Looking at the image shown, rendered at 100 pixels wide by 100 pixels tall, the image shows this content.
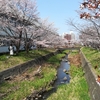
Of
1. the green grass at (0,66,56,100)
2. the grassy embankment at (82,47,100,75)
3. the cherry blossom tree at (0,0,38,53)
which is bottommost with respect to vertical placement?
the green grass at (0,66,56,100)

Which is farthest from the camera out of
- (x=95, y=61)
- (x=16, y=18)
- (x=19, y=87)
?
(x=16, y=18)

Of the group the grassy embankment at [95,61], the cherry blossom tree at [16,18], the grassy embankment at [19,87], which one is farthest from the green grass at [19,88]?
the cherry blossom tree at [16,18]

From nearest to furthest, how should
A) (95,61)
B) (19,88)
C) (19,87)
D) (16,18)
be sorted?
(19,88) < (19,87) < (95,61) < (16,18)

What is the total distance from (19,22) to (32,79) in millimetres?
9508

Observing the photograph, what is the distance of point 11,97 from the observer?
10398mm

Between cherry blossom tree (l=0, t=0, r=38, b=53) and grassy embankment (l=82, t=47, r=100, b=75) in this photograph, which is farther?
cherry blossom tree (l=0, t=0, r=38, b=53)

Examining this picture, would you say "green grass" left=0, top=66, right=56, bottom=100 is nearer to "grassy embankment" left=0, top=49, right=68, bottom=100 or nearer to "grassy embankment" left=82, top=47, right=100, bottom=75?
"grassy embankment" left=0, top=49, right=68, bottom=100

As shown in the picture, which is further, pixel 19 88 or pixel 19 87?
pixel 19 87

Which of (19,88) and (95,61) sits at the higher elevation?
(95,61)

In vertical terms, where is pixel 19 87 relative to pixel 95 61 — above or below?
below

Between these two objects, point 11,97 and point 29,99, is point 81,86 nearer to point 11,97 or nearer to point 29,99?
point 29,99

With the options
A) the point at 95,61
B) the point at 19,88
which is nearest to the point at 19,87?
the point at 19,88

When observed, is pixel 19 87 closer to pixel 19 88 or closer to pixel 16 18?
pixel 19 88

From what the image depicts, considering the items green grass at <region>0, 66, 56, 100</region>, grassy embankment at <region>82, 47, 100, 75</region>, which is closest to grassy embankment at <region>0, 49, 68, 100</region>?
green grass at <region>0, 66, 56, 100</region>
